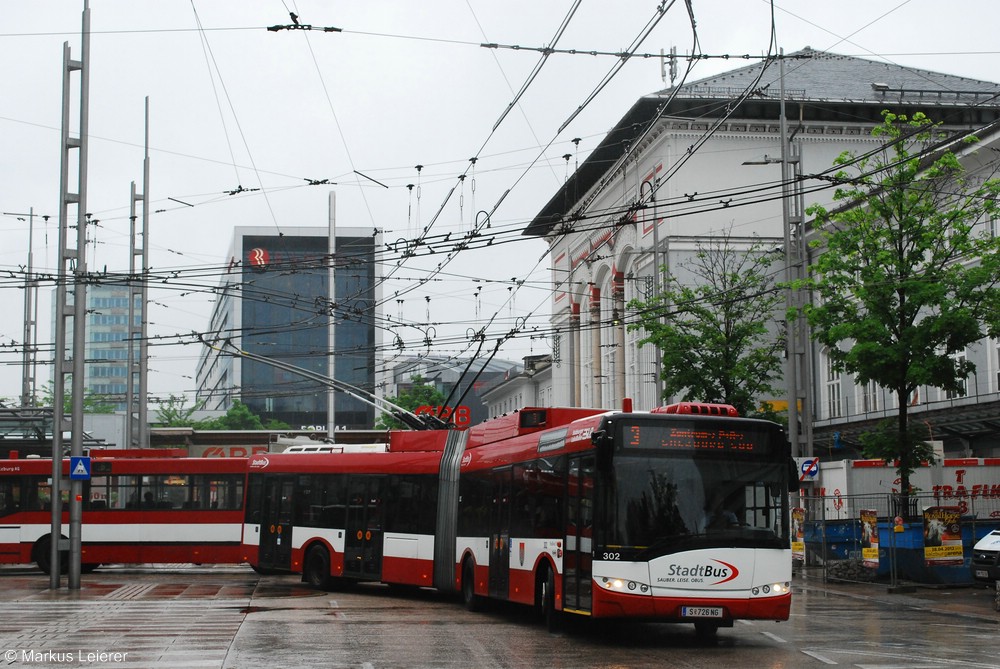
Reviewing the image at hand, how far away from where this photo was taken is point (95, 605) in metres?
21.5

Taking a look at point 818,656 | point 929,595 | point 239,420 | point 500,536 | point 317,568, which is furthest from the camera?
point 239,420

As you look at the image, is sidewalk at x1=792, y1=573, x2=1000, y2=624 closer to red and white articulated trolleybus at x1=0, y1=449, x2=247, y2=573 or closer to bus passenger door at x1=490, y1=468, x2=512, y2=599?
bus passenger door at x1=490, y1=468, x2=512, y2=599

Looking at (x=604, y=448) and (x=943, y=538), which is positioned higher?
(x=604, y=448)

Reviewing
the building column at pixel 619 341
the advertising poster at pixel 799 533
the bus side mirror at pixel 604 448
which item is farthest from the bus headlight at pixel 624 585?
the building column at pixel 619 341

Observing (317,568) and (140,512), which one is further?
(140,512)

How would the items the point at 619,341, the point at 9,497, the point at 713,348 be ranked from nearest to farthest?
the point at 9,497
the point at 713,348
the point at 619,341

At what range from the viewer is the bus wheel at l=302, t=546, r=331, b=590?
1001 inches

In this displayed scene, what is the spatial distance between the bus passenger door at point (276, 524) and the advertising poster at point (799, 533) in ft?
38.8

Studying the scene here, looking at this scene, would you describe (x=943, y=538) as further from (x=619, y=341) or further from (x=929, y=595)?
(x=619, y=341)

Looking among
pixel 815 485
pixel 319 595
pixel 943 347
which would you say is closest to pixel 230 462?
pixel 319 595

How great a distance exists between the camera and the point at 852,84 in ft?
182

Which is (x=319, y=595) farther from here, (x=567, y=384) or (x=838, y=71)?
(x=567, y=384)

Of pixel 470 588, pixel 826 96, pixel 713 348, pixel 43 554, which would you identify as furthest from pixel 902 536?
pixel 826 96

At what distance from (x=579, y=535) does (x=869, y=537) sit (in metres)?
12.2
